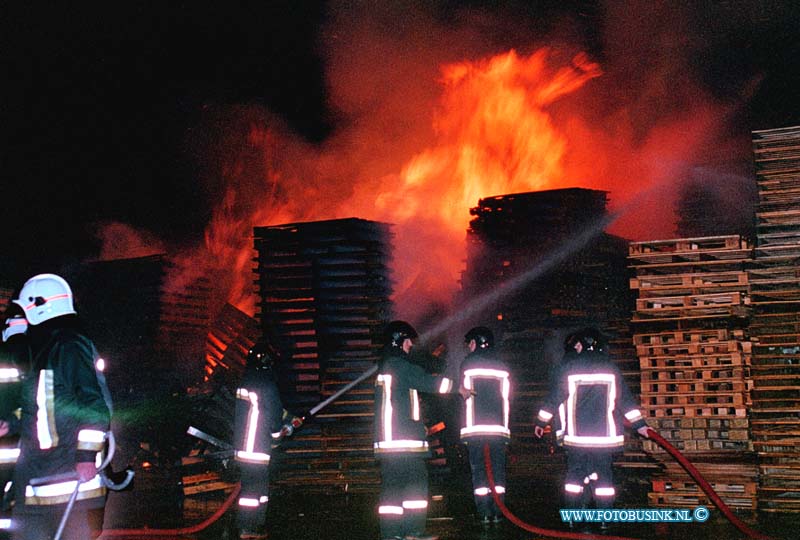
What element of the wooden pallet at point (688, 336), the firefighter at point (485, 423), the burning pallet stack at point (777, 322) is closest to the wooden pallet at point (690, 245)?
the burning pallet stack at point (777, 322)

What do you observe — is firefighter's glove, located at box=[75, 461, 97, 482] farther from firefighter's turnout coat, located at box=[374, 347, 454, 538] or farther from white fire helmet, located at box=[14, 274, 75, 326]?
firefighter's turnout coat, located at box=[374, 347, 454, 538]

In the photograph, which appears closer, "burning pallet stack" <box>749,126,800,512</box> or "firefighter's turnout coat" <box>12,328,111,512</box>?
"firefighter's turnout coat" <box>12,328,111,512</box>

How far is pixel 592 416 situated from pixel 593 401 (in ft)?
0.51

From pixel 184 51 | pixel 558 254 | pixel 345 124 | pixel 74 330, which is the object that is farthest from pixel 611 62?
pixel 74 330

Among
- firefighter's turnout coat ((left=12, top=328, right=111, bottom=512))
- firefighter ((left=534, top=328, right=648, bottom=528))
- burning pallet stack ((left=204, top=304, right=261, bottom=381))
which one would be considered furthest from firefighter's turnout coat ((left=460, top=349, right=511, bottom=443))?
burning pallet stack ((left=204, top=304, right=261, bottom=381))

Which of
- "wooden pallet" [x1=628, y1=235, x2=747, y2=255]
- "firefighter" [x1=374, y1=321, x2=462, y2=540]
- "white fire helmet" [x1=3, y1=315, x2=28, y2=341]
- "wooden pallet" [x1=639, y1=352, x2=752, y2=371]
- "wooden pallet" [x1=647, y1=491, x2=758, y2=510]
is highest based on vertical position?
"wooden pallet" [x1=628, y1=235, x2=747, y2=255]

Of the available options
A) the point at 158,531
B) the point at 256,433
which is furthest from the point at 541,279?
the point at 158,531

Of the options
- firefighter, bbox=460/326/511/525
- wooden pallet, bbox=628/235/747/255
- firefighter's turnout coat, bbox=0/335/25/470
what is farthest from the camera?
wooden pallet, bbox=628/235/747/255

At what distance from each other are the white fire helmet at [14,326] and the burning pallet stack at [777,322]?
769 centimetres

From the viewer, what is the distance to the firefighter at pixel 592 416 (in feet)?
28.7

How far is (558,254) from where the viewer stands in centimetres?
1372

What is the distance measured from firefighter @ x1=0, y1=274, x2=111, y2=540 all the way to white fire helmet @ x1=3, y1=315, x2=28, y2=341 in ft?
6.74

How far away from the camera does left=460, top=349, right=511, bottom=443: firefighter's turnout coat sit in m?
9.38

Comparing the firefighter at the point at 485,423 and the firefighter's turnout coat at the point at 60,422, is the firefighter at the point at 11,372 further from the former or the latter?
the firefighter at the point at 485,423
